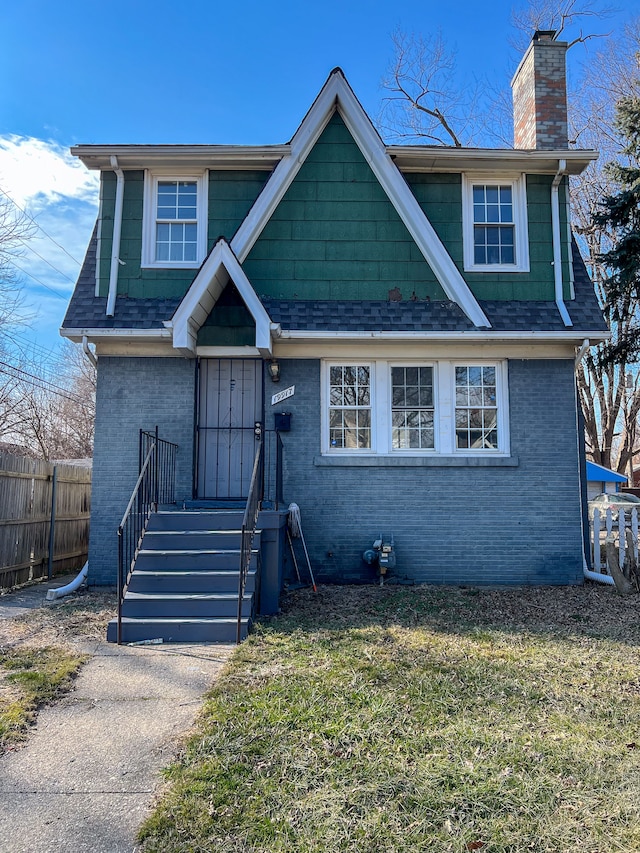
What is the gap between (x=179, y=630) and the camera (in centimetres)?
614

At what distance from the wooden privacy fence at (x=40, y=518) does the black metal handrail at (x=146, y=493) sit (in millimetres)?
2217

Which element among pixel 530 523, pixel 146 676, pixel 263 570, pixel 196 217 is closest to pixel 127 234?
pixel 196 217

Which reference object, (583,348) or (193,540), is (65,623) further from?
(583,348)

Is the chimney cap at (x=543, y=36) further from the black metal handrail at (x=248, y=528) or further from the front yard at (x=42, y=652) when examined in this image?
the front yard at (x=42, y=652)

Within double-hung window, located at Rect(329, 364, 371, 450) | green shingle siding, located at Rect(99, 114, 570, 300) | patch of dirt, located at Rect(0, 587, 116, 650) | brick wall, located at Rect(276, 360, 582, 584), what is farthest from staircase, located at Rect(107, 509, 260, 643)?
green shingle siding, located at Rect(99, 114, 570, 300)

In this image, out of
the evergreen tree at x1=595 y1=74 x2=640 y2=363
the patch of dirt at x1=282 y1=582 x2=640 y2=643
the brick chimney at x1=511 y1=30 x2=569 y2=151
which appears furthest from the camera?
the evergreen tree at x1=595 y1=74 x2=640 y2=363

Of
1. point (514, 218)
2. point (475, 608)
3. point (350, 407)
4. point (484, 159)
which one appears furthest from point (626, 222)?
point (475, 608)

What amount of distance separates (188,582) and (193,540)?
648 millimetres

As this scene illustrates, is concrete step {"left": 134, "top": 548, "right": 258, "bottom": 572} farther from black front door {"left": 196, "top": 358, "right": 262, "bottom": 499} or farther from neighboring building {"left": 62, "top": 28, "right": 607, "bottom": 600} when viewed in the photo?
black front door {"left": 196, "top": 358, "right": 262, "bottom": 499}

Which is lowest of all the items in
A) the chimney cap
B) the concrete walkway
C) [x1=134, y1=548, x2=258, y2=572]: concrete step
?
the concrete walkway

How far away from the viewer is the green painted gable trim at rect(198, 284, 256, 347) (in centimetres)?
912

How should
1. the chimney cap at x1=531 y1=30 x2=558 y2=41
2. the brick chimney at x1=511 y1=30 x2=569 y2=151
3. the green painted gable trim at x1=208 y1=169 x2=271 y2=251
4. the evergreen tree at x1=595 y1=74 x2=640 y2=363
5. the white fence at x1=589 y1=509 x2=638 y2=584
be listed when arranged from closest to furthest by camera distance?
1. the white fence at x1=589 y1=509 x2=638 y2=584
2. the green painted gable trim at x1=208 y1=169 x2=271 y2=251
3. the brick chimney at x1=511 y1=30 x2=569 y2=151
4. the chimney cap at x1=531 y1=30 x2=558 y2=41
5. the evergreen tree at x1=595 y1=74 x2=640 y2=363

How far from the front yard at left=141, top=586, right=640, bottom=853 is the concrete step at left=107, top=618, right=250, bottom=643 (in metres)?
0.35

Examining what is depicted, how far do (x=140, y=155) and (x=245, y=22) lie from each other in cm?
590
